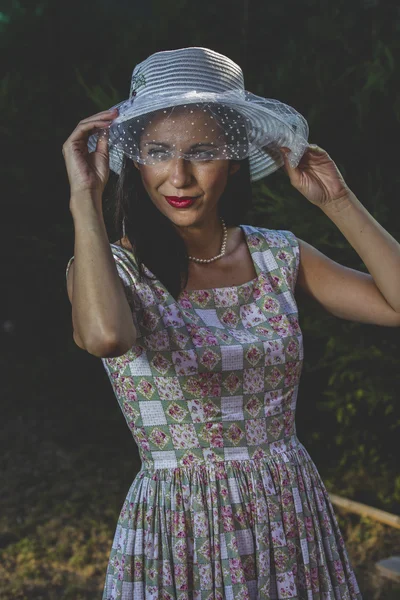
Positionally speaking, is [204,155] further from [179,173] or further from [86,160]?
[86,160]

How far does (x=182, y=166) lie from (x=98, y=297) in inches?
16.0

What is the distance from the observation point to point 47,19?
571 centimetres

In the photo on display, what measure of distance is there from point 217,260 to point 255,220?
2.62 meters

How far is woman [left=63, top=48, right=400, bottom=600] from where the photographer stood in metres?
1.90

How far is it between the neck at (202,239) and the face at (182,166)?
5.6 inches

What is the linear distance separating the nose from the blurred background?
2320mm

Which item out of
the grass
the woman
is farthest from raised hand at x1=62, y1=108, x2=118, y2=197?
the grass

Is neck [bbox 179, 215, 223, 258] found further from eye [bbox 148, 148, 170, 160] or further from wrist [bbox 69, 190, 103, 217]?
wrist [bbox 69, 190, 103, 217]

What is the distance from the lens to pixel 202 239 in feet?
7.21

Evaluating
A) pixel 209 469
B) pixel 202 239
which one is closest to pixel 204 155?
pixel 202 239

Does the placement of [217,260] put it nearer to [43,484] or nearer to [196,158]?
[196,158]

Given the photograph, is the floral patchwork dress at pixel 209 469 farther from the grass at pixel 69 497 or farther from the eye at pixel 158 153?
the grass at pixel 69 497

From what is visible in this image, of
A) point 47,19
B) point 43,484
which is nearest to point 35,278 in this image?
point 43,484

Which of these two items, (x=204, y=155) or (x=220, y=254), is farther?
(x=220, y=254)
